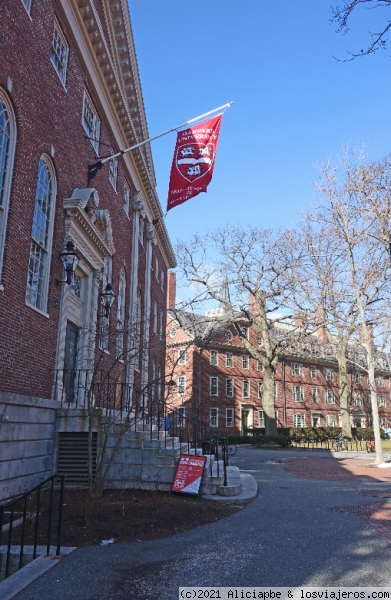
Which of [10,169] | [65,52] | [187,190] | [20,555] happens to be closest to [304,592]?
[20,555]

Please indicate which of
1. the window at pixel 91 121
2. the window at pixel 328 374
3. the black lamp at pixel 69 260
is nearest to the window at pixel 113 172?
the window at pixel 91 121

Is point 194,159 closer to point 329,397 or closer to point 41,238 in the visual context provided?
point 41,238

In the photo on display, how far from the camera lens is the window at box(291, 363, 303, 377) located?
1966 inches

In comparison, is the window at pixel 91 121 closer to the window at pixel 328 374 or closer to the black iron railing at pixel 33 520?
the black iron railing at pixel 33 520

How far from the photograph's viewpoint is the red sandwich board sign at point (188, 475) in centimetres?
929

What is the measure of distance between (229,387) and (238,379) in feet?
4.86

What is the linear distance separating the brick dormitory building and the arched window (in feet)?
75.3

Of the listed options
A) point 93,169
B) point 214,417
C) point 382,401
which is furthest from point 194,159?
point 382,401

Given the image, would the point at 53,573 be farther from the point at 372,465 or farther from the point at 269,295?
the point at 269,295

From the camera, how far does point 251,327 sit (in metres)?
46.0

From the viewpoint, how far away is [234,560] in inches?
217

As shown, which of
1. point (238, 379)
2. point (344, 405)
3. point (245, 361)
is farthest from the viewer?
point (245, 361)

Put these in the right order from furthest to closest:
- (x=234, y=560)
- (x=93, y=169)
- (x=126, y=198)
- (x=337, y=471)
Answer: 1. (x=126, y=198)
2. (x=337, y=471)
3. (x=93, y=169)
4. (x=234, y=560)

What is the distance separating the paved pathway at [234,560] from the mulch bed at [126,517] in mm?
331
